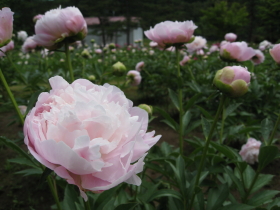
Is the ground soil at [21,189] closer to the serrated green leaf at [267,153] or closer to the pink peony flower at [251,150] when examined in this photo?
the pink peony flower at [251,150]

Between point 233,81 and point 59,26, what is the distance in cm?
38

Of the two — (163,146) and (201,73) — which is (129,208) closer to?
(163,146)

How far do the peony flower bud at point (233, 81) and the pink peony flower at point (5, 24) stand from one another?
346 mm

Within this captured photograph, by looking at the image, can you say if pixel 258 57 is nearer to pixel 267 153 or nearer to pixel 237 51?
pixel 237 51

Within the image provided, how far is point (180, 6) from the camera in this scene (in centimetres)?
1148

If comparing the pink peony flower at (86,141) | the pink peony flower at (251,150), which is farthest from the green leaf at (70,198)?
the pink peony flower at (251,150)

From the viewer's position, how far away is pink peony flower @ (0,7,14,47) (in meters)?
0.38

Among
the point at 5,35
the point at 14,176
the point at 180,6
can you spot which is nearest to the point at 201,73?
the point at 14,176

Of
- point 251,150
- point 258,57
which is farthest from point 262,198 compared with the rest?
point 258,57

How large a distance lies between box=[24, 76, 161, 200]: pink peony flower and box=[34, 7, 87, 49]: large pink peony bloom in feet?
1.00

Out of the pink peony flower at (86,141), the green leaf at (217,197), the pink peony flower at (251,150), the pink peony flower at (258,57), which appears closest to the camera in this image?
the pink peony flower at (86,141)

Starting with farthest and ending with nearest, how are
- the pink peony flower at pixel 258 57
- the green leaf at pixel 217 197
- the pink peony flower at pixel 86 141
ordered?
Result: the pink peony flower at pixel 258 57 < the green leaf at pixel 217 197 < the pink peony flower at pixel 86 141

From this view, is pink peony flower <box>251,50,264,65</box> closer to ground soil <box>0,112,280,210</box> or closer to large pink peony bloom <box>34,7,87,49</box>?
ground soil <box>0,112,280,210</box>

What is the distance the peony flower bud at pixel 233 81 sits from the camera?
14.1 inches
